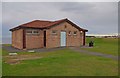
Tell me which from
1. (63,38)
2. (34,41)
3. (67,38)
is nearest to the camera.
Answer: (34,41)

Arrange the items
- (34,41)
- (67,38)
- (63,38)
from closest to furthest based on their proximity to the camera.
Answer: (34,41) → (63,38) → (67,38)

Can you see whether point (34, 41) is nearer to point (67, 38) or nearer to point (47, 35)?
point (47, 35)

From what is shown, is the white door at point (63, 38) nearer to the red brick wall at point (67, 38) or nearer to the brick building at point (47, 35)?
the brick building at point (47, 35)

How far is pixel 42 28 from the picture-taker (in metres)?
29.3

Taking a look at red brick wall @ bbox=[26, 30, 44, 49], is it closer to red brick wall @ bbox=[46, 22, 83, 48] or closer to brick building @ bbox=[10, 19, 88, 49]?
brick building @ bbox=[10, 19, 88, 49]

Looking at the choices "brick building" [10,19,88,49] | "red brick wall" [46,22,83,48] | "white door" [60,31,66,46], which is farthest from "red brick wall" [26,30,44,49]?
"white door" [60,31,66,46]

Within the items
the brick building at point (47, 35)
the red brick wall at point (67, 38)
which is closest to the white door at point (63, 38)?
the brick building at point (47, 35)

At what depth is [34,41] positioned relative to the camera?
28.8 meters

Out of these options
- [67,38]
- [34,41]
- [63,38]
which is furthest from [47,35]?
[67,38]

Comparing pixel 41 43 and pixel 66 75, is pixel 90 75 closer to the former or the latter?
pixel 66 75

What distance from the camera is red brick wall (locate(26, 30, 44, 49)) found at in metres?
28.1

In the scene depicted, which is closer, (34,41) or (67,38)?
(34,41)

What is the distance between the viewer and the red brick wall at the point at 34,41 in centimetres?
2812

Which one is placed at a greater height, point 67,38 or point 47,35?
point 47,35
